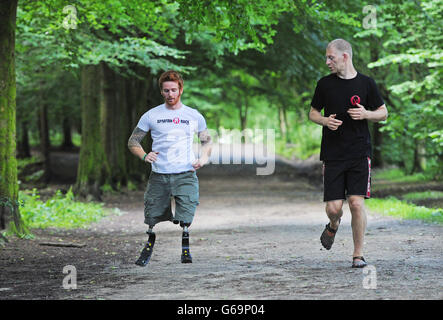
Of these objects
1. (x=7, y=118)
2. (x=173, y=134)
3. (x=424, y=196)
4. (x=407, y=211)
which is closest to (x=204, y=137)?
(x=173, y=134)

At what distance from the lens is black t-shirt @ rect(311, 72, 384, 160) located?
23.7 ft

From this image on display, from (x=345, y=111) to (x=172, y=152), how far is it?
1.89m

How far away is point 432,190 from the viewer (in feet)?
66.7

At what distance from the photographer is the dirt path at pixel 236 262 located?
6066mm

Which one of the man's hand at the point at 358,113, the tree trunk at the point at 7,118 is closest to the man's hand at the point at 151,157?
the man's hand at the point at 358,113

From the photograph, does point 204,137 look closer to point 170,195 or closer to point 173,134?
point 173,134

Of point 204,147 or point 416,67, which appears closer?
point 204,147

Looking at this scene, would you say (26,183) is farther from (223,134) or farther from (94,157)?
(223,134)

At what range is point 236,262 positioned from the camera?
323 inches

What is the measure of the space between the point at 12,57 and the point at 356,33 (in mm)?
12923

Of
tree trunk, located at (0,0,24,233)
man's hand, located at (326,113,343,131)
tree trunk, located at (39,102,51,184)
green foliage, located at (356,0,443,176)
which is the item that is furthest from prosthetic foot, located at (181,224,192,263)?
tree trunk, located at (39,102,51,184)

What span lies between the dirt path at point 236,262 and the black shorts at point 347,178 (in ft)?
2.57

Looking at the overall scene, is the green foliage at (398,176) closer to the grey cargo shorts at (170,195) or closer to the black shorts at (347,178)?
the black shorts at (347,178)

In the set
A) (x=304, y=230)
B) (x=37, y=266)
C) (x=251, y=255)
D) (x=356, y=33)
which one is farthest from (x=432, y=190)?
(x=37, y=266)
